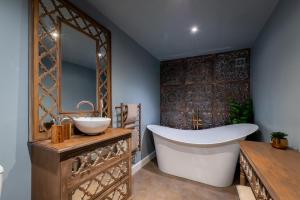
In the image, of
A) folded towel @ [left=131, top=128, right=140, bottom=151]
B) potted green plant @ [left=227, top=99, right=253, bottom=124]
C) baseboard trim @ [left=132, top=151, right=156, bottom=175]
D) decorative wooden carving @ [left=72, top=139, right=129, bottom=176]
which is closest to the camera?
decorative wooden carving @ [left=72, top=139, right=129, bottom=176]

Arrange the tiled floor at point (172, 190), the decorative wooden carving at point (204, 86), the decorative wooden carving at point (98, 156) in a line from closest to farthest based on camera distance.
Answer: the decorative wooden carving at point (98, 156), the tiled floor at point (172, 190), the decorative wooden carving at point (204, 86)

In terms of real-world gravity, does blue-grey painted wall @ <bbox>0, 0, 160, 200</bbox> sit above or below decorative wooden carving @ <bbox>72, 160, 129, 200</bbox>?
above

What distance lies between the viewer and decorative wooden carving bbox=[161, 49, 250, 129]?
2.99 metres

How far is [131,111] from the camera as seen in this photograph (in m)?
2.22

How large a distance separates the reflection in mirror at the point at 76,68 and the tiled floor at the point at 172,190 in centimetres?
142

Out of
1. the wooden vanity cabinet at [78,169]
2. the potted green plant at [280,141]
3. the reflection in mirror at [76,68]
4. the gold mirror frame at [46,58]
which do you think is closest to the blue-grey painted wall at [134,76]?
the gold mirror frame at [46,58]

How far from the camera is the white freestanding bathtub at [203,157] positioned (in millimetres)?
2002

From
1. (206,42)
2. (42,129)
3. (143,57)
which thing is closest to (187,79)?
(206,42)

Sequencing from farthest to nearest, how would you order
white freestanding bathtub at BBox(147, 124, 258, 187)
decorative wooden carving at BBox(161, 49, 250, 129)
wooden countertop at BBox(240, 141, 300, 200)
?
decorative wooden carving at BBox(161, 49, 250, 129)
white freestanding bathtub at BBox(147, 124, 258, 187)
wooden countertop at BBox(240, 141, 300, 200)

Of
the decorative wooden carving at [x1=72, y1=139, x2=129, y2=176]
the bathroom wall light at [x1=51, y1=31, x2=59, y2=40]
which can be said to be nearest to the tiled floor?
the decorative wooden carving at [x1=72, y1=139, x2=129, y2=176]

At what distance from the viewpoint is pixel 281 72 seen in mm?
1547

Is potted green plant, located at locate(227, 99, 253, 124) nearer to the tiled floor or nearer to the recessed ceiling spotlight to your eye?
the tiled floor

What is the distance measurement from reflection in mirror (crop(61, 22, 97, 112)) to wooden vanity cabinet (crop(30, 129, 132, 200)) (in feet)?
1.61

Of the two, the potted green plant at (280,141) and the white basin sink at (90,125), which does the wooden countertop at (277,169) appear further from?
the white basin sink at (90,125)
